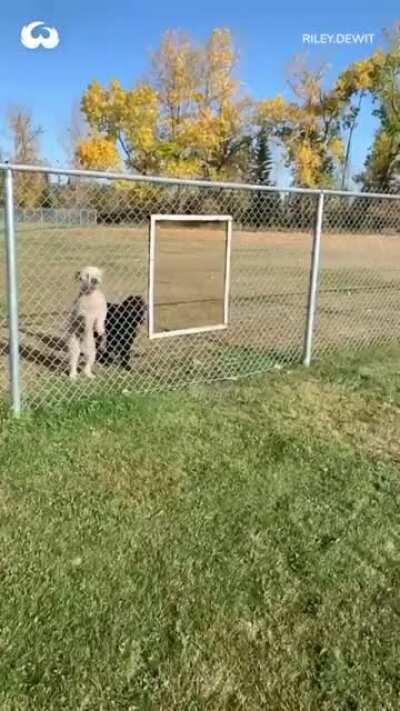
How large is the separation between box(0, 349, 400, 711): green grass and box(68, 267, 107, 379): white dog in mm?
895

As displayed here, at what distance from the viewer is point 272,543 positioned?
9.46 ft

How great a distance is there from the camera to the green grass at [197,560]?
2072 millimetres

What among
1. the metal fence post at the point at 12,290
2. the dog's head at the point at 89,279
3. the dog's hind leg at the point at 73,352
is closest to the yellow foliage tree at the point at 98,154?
the dog's head at the point at 89,279

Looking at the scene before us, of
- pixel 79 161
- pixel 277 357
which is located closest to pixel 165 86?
pixel 79 161

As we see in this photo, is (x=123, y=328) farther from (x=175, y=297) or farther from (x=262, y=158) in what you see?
(x=262, y=158)

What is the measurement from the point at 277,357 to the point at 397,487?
288cm

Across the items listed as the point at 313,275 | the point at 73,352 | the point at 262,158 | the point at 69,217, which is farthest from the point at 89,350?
the point at 262,158

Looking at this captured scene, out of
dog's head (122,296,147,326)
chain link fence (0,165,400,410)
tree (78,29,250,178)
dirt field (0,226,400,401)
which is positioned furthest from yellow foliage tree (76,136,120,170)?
dog's head (122,296,147,326)

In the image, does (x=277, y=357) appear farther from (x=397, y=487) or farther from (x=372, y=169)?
(x=372, y=169)

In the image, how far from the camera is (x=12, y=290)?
13.0 ft

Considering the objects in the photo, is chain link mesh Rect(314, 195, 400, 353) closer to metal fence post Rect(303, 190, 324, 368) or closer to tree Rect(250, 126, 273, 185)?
metal fence post Rect(303, 190, 324, 368)

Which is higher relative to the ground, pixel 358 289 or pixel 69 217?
pixel 69 217

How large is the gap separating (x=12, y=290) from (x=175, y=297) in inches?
102

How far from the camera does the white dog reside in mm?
5172
